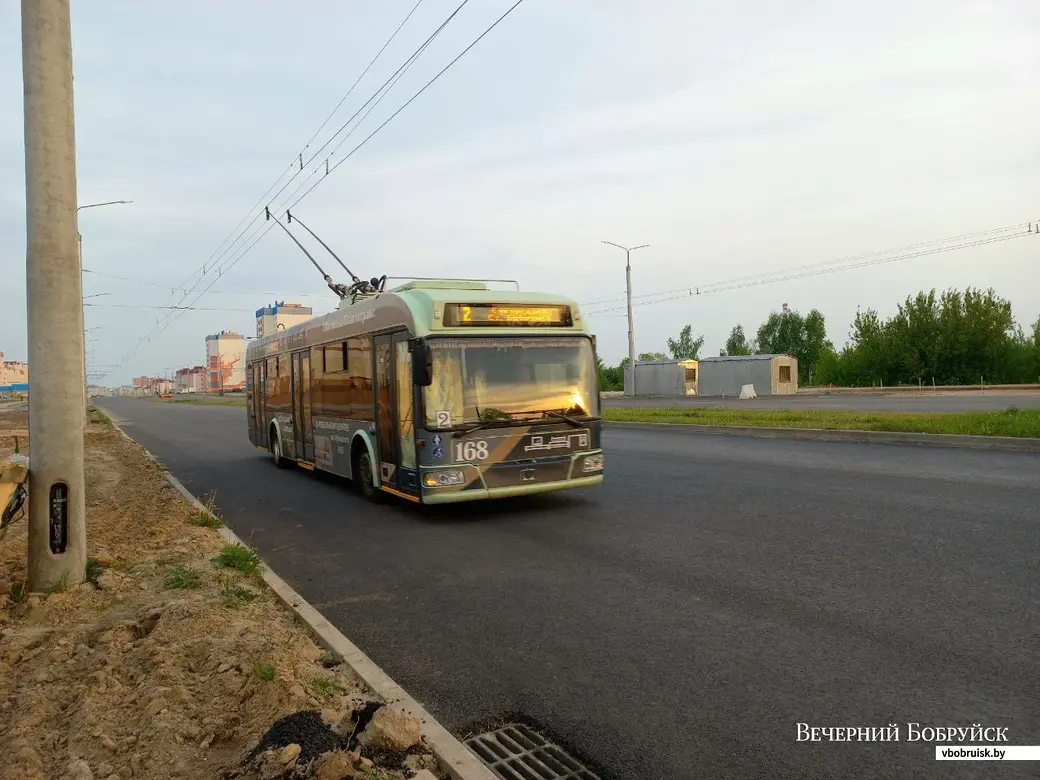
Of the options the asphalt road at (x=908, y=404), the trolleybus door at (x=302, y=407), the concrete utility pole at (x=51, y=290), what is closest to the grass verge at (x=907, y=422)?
the asphalt road at (x=908, y=404)

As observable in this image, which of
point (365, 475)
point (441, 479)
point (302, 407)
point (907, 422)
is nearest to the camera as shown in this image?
point (441, 479)

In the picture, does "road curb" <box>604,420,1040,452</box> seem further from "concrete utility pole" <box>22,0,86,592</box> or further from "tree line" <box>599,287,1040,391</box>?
"tree line" <box>599,287,1040,391</box>

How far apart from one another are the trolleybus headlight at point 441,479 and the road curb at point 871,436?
10609 mm

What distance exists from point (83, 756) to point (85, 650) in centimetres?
148

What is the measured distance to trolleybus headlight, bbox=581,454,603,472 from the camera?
9906mm

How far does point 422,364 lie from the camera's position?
8.86 m

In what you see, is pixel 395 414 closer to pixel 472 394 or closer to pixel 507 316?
pixel 472 394

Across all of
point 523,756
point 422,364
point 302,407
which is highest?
point 422,364

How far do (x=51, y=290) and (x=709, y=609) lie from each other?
541 centimetres

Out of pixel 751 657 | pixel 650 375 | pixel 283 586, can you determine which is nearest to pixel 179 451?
pixel 283 586

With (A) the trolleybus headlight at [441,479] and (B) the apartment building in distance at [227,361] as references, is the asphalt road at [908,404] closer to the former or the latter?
(A) the trolleybus headlight at [441,479]

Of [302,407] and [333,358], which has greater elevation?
[333,358]

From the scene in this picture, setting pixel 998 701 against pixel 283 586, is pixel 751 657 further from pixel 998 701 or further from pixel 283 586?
pixel 283 586

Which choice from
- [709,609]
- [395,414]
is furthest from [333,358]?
[709,609]
